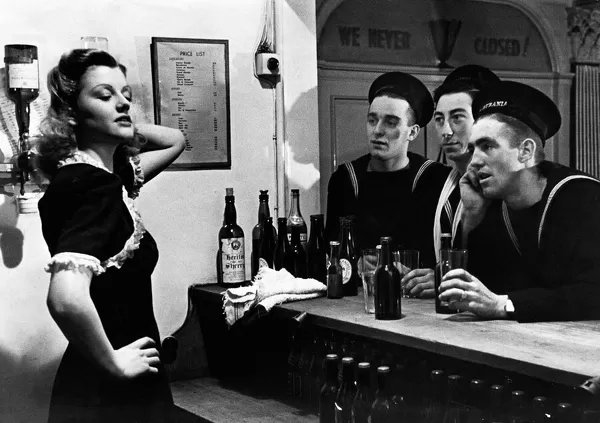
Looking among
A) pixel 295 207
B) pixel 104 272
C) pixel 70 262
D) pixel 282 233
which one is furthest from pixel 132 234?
pixel 295 207

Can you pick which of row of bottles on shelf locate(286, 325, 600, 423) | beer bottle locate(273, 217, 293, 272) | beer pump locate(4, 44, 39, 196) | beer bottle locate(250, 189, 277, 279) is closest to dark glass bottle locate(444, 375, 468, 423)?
row of bottles on shelf locate(286, 325, 600, 423)

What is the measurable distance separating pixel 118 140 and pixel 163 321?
0.98 m

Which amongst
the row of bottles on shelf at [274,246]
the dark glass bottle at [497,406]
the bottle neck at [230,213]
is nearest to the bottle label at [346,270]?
the row of bottles on shelf at [274,246]

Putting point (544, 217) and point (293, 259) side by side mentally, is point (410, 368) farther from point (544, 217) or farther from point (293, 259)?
point (293, 259)

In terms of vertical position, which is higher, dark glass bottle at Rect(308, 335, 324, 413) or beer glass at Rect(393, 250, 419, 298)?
beer glass at Rect(393, 250, 419, 298)

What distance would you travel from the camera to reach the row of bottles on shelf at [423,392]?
2.08m

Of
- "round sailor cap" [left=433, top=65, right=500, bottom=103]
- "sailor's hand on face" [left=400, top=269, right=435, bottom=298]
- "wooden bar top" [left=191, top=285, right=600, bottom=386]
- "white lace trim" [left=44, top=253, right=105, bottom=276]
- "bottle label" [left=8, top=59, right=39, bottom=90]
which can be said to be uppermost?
"bottle label" [left=8, top=59, right=39, bottom=90]

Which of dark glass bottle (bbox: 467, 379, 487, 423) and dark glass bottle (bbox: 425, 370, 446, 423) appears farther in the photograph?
dark glass bottle (bbox: 425, 370, 446, 423)

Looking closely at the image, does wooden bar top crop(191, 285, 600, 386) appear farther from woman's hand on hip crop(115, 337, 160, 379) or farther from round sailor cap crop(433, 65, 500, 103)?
round sailor cap crop(433, 65, 500, 103)

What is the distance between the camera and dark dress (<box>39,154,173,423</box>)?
7.32ft

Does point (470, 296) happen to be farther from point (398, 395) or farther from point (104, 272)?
point (104, 272)

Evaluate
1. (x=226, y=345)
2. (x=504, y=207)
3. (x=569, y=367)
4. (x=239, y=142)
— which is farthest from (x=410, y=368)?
(x=239, y=142)

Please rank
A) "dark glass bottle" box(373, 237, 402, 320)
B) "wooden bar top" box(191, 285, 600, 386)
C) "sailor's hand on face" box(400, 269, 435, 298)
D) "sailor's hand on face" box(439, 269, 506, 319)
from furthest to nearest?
"sailor's hand on face" box(400, 269, 435, 298)
"dark glass bottle" box(373, 237, 402, 320)
"sailor's hand on face" box(439, 269, 506, 319)
"wooden bar top" box(191, 285, 600, 386)

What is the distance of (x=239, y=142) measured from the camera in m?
3.45
